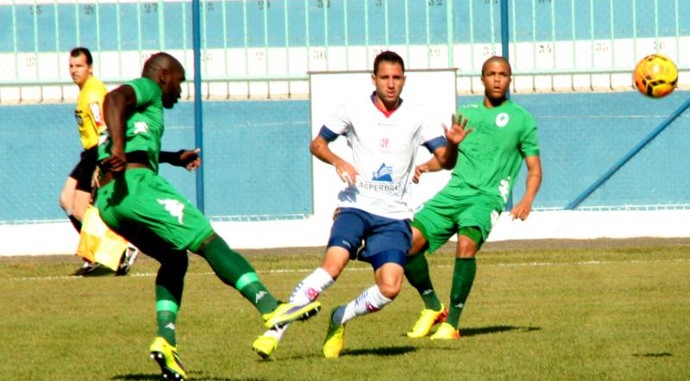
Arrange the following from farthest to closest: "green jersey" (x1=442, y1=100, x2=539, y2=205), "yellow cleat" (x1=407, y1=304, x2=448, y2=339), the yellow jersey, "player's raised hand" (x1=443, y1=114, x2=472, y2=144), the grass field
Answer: the yellow jersey < "green jersey" (x1=442, y1=100, x2=539, y2=205) < "yellow cleat" (x1=407, y1=304, x2=448, y2=339) < "player's raised hand" (x1=443, y1=114, x2=472, y2=144) < the grass field

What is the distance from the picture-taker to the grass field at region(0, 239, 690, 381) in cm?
925

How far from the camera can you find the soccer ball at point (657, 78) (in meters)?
12.2

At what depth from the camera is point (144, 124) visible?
29.4 feet

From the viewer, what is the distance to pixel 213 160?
22.4 meters

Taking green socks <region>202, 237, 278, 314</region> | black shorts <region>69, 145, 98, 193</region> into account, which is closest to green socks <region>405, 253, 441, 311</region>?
green socks <region>202, 237, 278, 314</region>

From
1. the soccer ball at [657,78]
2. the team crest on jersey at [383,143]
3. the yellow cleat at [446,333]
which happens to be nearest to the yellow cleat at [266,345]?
the team crest on jersey at [383,143]

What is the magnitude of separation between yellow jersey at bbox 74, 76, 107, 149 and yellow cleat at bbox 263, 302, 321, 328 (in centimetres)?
834

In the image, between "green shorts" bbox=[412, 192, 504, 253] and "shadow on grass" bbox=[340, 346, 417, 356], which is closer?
"shadow on grass" bbox=[340, 346, 417, 356]

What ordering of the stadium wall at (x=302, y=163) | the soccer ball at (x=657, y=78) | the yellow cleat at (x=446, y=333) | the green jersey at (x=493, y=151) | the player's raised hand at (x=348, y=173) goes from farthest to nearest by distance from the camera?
1. the stadium wall at (x=302, y=163)
2. the soccer ball at (x=657, y=78)
3. the green jersey at (x=493, y=151)
4. the yellow cleat at (x=446, y=333)
5. the player's raised hand at (x=348, y=173)

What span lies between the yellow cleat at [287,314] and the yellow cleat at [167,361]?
20.5 inches

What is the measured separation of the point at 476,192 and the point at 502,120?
541 millimetres

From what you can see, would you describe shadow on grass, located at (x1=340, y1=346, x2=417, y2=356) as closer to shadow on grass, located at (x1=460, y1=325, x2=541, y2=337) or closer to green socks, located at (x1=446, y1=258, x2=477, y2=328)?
green socks, located at (x1=446, y1=258, x2=477, y2=328)

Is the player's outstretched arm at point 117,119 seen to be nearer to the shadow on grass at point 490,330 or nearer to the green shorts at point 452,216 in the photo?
the green shorts at point 452,216

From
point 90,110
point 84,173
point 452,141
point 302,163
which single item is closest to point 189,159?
point 452,141
